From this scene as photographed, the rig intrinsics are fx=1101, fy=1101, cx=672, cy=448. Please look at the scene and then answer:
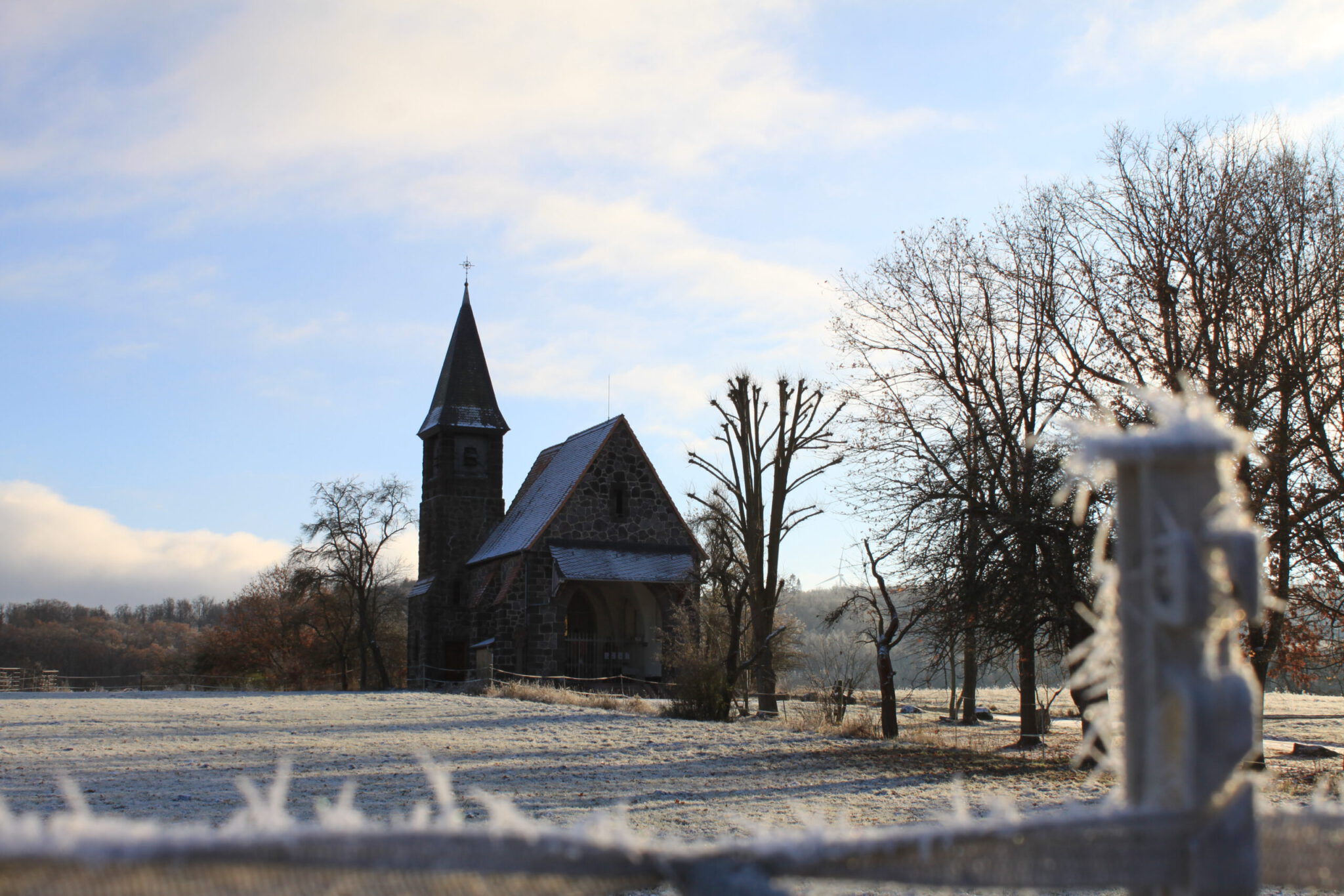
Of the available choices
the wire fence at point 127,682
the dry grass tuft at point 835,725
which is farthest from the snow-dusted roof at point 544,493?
the dry grass tuft at point 835,725

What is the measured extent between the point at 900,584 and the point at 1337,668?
7178 millimetres

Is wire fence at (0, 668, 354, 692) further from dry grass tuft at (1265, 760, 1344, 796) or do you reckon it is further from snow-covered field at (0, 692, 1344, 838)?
dry grass tuft at (1265, 760, 1344, 796)

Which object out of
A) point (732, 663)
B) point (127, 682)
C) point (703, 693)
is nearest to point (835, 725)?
point (703, 693)

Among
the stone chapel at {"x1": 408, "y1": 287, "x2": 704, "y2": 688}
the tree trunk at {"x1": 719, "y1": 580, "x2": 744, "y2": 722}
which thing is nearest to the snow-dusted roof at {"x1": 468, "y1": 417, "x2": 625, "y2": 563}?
the stone chapel at {"x1": 408, "y1": 287, "x2": 704, "y2": 688}

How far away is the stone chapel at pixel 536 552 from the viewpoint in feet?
109

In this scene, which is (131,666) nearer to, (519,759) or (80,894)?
(519,759)

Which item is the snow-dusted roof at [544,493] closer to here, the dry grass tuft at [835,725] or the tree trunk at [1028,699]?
the dry grass tuft at [835,725]

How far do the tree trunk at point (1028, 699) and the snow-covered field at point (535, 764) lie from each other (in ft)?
1.65

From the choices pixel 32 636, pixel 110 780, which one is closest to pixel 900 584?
Answer: pixel 110 780

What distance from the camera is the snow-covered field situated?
963 centimetres

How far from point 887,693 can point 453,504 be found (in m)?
24.0

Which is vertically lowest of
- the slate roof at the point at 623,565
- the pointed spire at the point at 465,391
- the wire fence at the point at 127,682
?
the wire fence at the point at 127,682

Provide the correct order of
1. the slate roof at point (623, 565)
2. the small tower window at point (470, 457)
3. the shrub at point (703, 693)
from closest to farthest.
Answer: the shrub at point (703, 693)
the slate roof at point (623, 565)
the small tower window at point (470, 457)

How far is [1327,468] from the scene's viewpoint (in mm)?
15219
